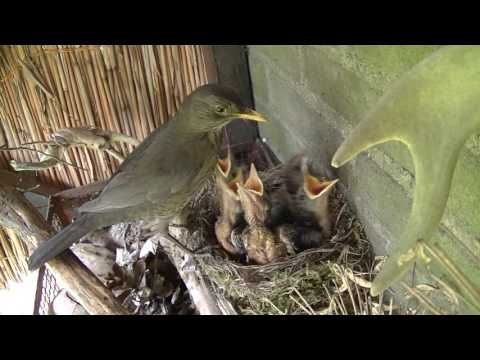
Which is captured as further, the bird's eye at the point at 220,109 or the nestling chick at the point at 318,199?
the bird's eye at the point at 220,109

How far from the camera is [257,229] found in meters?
1.38

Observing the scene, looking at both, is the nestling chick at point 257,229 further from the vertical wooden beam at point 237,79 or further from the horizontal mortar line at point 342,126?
the vertical wooden beam at point 237,79

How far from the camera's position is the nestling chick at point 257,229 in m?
1.38

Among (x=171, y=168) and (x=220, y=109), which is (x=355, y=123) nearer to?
(x=220, y=109)

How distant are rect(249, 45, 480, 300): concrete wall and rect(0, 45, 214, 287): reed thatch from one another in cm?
43

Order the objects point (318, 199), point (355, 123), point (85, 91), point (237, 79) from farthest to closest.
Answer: point (237, 79), point (85, 91), point (318, 199), point (355, 123)

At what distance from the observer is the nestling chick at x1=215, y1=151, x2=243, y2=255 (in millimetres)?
1482

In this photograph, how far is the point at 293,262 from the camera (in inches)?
52.8

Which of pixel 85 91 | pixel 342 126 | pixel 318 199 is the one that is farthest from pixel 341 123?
pixel 85 91

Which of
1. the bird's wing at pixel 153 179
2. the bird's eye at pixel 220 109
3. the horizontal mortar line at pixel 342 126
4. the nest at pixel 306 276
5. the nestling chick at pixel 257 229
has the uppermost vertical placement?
the bird's eye at pixel 220 109

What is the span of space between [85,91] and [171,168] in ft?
2.48

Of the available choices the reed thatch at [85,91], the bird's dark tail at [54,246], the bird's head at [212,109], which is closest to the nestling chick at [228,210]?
the bird's head at [212,109]

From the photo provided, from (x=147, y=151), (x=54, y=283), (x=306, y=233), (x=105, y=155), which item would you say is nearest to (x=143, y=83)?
(x=105, y=155)

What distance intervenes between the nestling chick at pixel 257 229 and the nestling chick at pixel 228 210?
63 millimetres
